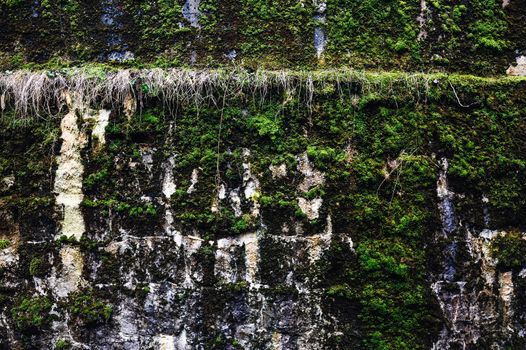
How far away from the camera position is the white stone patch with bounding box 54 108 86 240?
3.28 metres

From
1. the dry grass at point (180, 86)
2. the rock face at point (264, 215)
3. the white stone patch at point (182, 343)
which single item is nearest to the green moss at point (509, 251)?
the rock face at point (264, 215)

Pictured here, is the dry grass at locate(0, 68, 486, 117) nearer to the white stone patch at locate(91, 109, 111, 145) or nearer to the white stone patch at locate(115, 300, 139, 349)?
the white stone patch at locate(91, 109, 111, 145)

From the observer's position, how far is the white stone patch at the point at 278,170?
331cm

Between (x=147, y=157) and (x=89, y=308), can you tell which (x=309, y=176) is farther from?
(x=89, y=308)

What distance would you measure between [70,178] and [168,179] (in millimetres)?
766

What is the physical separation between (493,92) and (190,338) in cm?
311

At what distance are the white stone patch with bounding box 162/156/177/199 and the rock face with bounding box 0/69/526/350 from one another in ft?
0.04

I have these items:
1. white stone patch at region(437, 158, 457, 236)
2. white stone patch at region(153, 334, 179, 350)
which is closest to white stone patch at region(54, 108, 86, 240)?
white stone patch at region(153, 334, 179, 350)

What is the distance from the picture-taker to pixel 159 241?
323 cm

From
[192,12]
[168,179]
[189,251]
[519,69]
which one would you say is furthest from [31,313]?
[519,69]

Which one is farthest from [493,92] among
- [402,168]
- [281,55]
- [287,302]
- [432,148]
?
[287,302]

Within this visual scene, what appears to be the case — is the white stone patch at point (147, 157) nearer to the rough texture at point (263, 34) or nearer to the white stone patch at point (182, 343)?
the rough texture at point (263, 34)

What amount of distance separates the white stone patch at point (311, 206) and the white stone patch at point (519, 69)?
2060 mm

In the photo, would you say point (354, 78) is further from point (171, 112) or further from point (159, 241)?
point (159, 241)
